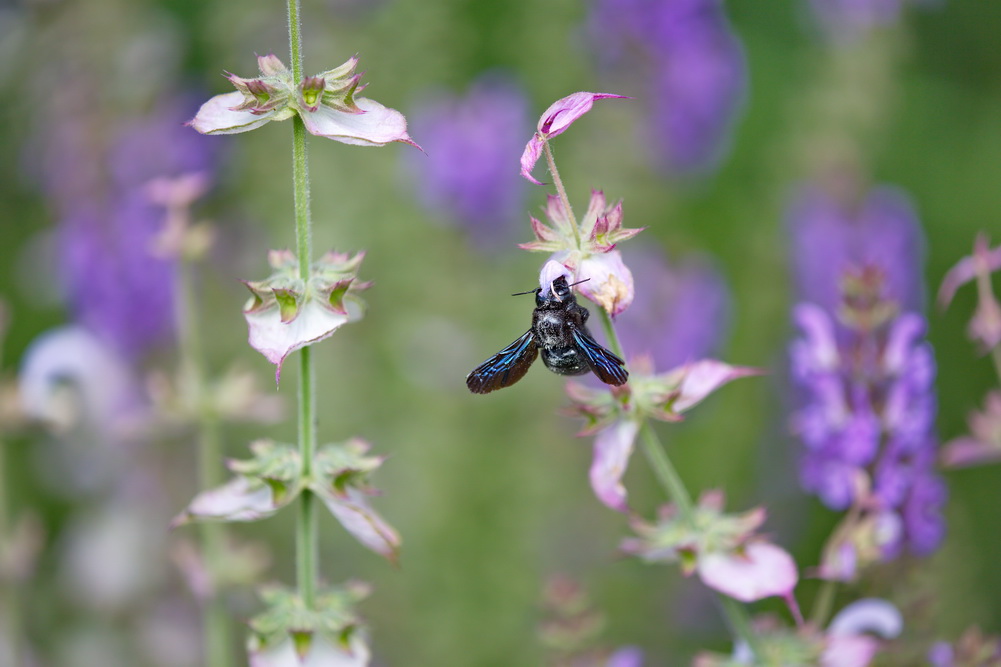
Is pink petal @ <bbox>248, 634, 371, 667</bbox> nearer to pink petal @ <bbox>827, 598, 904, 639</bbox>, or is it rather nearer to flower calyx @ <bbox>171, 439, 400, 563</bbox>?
flower calyx @ <bbox>171, 439, 400, 563</bbox>

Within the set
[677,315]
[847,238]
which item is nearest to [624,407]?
[677,315]

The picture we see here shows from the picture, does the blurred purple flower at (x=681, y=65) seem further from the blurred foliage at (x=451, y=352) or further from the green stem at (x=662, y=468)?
the green stem at (x=662, y=468)

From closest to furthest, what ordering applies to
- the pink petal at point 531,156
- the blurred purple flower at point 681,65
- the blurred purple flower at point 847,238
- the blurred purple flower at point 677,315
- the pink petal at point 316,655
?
the pink petal at point 531,156 < the pink petal at point 316,655 < the blurred purple flower at point 847,238 < the blurred purple flower at point 677,315 < the blurred purple flower at point 681,65

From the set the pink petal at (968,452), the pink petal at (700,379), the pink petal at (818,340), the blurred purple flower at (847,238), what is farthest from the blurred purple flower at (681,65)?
the pink petal at (700,379)

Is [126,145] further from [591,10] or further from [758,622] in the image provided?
[758,622]

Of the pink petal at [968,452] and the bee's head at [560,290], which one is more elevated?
the bee's head at [560,290]

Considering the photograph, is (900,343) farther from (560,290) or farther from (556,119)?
(556,119)

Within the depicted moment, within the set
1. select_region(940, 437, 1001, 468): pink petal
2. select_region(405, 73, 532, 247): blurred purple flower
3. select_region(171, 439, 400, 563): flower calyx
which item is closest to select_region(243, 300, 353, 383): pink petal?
select_region(171, 439, 400, 563): flower calyx

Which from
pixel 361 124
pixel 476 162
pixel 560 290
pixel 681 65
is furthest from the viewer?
pixel 476 162
